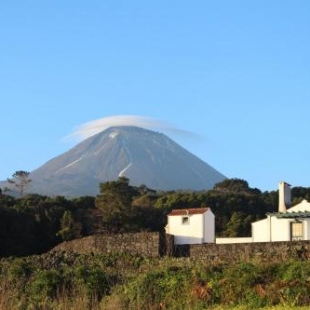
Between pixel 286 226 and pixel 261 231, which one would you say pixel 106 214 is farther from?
pixel 286 226

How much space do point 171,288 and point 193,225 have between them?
73.9 ft

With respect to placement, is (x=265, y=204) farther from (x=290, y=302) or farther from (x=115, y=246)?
(x=290, y=302)

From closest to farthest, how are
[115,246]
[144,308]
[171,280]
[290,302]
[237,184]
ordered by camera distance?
[144,308] → [290,302] → [171,280] → [115,246] → [237,184]

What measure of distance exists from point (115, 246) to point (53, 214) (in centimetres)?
1959

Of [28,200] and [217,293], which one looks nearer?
[217,293]

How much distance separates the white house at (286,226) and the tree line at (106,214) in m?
7.07

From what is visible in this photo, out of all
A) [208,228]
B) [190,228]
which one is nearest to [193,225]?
[190,228]

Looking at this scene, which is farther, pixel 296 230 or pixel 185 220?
pixel 185 220

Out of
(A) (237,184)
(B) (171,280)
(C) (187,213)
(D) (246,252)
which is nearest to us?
(B) (171,280)

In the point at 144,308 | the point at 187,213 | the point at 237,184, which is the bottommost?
the point at 144,308

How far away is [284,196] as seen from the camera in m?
39.9

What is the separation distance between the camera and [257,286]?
499 inches

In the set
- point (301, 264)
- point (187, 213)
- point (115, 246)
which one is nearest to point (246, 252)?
point (115, 246)

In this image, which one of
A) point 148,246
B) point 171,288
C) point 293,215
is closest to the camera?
point 171,288
